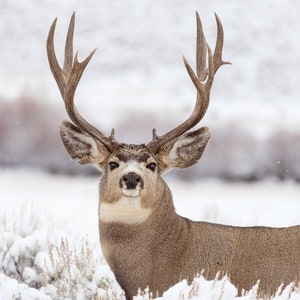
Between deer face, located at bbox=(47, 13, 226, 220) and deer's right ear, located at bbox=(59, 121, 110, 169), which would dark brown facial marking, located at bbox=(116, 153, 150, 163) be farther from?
deer's right ear, located at bbox=(59, 121, 110, 169)

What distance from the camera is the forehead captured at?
7797 mm

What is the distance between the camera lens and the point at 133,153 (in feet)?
25.7

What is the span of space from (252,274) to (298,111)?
1935 centimetres

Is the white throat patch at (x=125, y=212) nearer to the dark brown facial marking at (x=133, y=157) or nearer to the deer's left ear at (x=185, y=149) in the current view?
the dark brown facial marking at (x=133, y=157)

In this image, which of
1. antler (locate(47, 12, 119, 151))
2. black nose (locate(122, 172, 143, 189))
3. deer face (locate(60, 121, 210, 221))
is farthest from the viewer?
antler (locate(47, 12, 119, 151))

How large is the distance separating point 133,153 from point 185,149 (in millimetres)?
607

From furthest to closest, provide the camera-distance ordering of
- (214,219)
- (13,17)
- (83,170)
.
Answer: (13,17), (83,170), (214,219)

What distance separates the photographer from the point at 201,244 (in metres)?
7.92

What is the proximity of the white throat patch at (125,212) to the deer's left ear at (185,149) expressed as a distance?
60 cm

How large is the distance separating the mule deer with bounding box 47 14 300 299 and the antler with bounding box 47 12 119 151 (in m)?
0.02

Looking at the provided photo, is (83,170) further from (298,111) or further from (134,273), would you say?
(134,273)

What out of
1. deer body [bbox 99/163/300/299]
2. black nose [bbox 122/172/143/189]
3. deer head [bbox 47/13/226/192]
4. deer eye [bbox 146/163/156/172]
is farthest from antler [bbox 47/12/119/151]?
deer body [bbox 99/163/300/299]

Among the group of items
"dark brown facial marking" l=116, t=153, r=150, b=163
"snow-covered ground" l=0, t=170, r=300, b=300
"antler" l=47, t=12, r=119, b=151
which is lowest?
"snow-covered ground" l=0, t=170, r=300, b=300

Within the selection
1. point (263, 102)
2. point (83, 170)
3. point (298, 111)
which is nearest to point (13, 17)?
point (263, 102)
